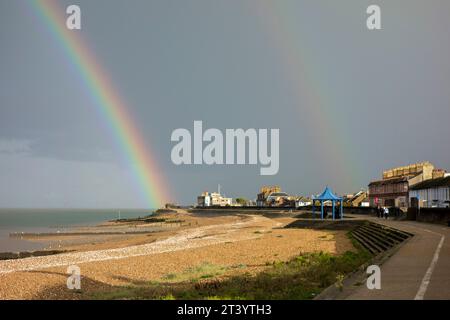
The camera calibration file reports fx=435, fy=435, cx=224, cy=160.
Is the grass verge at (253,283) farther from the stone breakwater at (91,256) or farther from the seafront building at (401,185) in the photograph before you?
the seafront building at (401,185)

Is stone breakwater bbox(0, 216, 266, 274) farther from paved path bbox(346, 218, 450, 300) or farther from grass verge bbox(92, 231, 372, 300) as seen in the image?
paved path bbox(346, 218, 450, 300)

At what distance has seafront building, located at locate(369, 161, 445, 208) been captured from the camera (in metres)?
76.2

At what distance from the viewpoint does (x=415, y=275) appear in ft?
45.4

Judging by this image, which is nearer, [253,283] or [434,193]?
[253,283]

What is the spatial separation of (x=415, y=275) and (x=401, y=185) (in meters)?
69.9

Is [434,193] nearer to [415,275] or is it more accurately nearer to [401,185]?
[401,185]

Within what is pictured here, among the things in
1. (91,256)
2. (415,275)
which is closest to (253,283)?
(415,275)

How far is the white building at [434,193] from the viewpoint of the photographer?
52.9m

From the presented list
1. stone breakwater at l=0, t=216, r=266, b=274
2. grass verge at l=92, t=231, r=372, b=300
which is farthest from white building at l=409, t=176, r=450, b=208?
grass verge at l=92, t=231, r=372, b=300

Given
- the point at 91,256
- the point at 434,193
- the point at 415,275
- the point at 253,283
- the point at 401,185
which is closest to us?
the point at 415,275

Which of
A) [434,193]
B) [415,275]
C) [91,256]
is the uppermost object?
[434,193]

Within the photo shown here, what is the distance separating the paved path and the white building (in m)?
33.1
